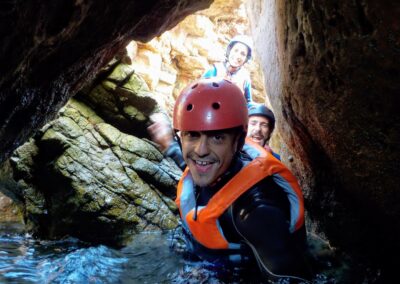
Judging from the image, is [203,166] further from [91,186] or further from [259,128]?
[91,186]

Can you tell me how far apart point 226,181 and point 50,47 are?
228cm

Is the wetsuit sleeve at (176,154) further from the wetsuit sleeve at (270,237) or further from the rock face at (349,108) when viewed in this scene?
the wetsuit sleeve at (270,237)

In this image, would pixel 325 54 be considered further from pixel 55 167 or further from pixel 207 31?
pixel 207 31

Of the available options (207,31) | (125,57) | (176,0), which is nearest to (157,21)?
(176,0)

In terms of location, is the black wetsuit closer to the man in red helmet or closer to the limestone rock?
the man in red helmet

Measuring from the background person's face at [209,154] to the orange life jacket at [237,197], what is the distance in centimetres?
21

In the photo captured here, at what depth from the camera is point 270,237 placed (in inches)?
122

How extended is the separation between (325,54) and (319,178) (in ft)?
7.93

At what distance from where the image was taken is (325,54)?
291cm

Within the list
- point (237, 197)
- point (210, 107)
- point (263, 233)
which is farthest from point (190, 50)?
point (263, 233)

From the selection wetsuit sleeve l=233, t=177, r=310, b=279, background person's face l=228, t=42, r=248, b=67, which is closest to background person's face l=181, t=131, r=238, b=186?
wetsuit sleeve l=233, t=177, r=310, b=279

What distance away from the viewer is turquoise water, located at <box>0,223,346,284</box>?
4012mm

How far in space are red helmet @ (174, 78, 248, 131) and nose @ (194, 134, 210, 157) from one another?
0.14m

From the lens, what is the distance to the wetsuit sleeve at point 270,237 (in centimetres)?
309
